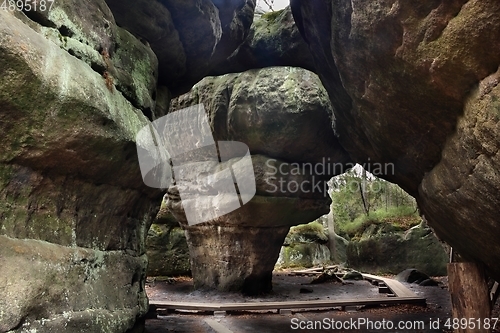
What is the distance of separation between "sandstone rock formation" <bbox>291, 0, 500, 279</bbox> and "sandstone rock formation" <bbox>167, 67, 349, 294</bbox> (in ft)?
12.6

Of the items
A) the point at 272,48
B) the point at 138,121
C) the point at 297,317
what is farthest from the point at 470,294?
the point at 272,48

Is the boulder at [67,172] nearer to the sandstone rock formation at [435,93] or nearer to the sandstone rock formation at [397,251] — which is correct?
the sandstone rock formation at [435,93]

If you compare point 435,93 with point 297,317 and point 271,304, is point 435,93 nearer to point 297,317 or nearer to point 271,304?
point 297,317

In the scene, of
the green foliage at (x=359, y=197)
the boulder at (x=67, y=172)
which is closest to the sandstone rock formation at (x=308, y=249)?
the green foliage at (x=359, y=197)

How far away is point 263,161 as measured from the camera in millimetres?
11656

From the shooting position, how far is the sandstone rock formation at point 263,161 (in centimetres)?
1069

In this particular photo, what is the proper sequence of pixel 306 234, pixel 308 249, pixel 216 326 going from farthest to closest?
pixel 306 234 → pixel 308 249 → pixel 216 326

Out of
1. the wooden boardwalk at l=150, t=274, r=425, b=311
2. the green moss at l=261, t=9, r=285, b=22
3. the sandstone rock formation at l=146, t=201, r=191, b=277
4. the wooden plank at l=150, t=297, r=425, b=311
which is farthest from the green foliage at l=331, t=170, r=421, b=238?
the green moss at l=261, t=9, r=285, b=22

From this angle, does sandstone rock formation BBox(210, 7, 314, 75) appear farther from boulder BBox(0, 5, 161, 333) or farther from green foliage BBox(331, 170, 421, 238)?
green foliage BBox(331, 170, 421, 238)

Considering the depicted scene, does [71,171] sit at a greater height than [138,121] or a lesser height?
lesser

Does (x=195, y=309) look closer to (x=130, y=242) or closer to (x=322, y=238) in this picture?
(x=130, y=242)

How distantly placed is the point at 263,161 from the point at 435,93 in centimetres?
764

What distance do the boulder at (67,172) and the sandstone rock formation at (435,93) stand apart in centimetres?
292

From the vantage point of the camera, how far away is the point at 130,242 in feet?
17.6
